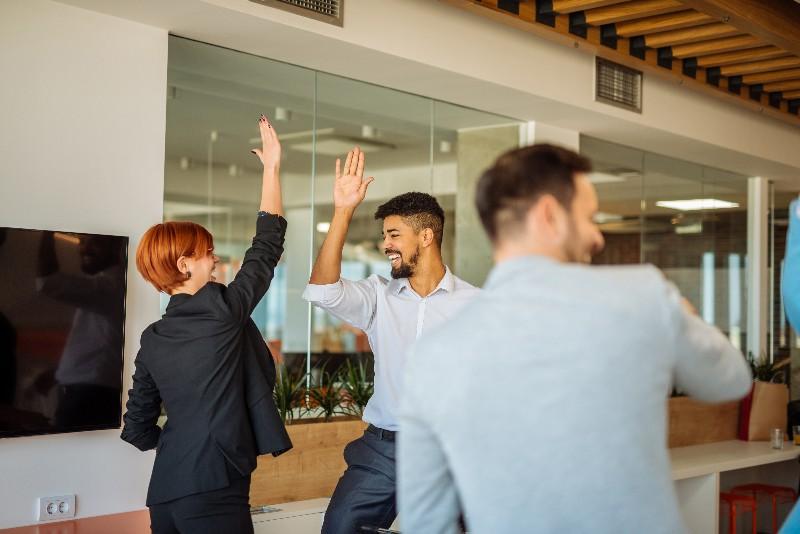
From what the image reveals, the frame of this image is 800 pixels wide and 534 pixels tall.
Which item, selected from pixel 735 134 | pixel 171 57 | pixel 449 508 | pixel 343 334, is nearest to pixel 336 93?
pixel 171 57

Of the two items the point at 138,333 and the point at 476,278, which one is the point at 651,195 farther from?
the point at 138,333

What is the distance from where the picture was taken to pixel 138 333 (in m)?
3.93

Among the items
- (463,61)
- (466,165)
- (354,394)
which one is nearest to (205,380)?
(354,394)

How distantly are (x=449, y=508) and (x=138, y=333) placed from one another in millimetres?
2745

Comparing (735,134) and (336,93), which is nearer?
(336,93)

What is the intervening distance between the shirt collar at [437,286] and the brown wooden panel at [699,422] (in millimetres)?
3851

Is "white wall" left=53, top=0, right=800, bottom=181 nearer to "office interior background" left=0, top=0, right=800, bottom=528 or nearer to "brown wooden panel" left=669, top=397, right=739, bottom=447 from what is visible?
"office interior background" left=0, top=0, right=800, bottom=528

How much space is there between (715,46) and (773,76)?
961 millimetres

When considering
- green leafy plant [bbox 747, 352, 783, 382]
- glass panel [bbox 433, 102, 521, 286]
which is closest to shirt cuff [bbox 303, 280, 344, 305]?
glass panel [bbox 433, 102, 521, 286]

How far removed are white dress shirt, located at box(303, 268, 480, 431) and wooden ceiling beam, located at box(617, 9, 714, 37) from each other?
8.47 feet

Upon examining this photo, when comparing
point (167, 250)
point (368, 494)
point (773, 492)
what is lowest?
point (773, 492)

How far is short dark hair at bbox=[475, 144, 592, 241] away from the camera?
1.40m

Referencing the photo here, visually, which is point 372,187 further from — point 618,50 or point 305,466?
point 305,466

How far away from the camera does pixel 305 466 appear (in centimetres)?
434
